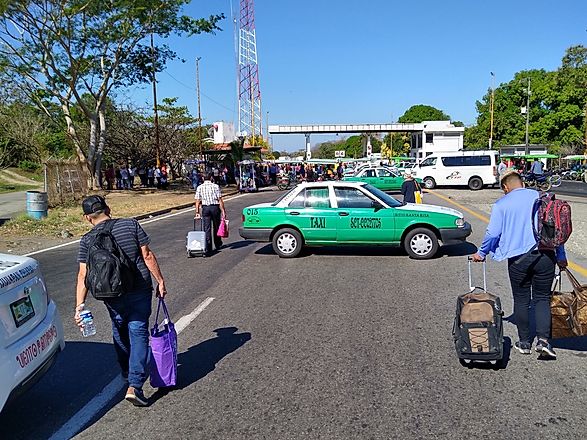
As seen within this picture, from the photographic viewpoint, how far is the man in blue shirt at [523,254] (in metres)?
4.71

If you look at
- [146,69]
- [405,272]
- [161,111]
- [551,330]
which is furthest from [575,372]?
[161,111]

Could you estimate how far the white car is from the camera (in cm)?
339

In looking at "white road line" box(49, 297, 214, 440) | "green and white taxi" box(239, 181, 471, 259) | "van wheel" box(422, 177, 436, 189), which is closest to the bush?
"van wheel" box(422, 177, 436, 189)

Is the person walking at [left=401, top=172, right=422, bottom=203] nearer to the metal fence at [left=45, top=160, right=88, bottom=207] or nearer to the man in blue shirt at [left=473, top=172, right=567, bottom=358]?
the man in blue shirt at [left=473, top=172, right=567, bottom=358]

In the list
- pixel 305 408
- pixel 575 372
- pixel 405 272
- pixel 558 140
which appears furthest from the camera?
pixel 558 140

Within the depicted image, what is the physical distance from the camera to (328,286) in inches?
311

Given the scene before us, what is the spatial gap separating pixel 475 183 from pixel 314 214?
2459 cm

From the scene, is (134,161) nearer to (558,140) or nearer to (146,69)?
(146,69)

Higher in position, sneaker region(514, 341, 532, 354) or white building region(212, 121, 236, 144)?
white building region(212, 121, 236, 144)

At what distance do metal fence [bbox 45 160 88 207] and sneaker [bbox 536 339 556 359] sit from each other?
20.8 metres

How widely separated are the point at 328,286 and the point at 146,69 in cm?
2784

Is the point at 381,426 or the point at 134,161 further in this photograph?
the point at 134,161

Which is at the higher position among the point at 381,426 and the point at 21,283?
the point at 21,283

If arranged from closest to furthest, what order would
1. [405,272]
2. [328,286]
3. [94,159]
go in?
[328,286] → [405,272] → [94,159]
